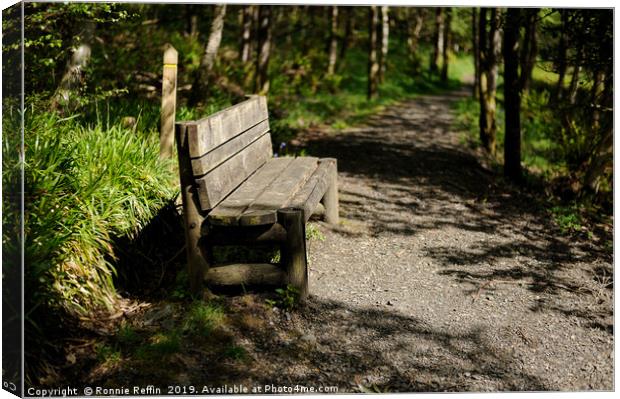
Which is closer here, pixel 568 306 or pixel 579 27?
pixel 568 306

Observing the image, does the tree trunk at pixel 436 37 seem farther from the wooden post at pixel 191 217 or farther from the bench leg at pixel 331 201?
the wooden post at pixel 191 217

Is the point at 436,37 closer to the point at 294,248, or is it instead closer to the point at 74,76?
the point at 74,76

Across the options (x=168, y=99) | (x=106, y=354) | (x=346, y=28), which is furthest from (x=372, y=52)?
(x=106, y=354)

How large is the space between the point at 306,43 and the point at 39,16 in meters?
17.3

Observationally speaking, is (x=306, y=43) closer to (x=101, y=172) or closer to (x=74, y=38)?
(x=74, y=38)

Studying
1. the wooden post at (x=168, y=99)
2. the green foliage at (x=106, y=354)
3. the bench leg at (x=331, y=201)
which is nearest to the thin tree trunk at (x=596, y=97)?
the bench leg at (x=331, y=201)

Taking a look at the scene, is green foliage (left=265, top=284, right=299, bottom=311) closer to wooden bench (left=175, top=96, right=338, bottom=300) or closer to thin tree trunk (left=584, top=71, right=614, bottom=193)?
wooden bench (left=175, top=96, right=338, bottom=300)

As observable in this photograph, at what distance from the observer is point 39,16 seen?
5.37m

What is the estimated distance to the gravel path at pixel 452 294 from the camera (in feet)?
12.5

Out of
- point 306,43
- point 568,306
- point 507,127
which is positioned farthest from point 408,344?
point 306,43

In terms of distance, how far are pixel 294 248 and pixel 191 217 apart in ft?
2.26

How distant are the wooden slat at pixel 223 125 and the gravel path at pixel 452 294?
1.21 meters

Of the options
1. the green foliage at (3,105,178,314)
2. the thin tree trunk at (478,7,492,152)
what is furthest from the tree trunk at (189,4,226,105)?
the thin tree trunk at (478,7,492,152)

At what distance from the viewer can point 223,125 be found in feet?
15.0
